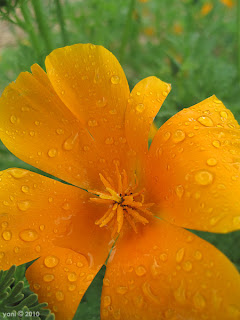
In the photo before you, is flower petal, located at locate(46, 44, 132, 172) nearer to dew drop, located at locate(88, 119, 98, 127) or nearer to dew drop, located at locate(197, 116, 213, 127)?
dew drop, located at locate(88, 119, 98, 127)

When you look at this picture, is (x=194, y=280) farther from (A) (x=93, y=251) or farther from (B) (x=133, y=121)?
(B) (x=133, y=121)

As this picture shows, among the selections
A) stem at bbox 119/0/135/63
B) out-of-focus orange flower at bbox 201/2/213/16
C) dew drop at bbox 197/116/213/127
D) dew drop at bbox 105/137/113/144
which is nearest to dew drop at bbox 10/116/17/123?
dew drop at bbox 105/137/113/144

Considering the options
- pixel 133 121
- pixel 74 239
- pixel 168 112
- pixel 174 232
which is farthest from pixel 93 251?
pixel 168 112

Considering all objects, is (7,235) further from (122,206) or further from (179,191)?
(179,191)

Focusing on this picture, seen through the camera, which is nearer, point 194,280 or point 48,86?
point 194,280

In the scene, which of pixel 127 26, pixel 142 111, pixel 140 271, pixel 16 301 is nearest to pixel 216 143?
pixel 142 111

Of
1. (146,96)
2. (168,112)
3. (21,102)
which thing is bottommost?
(21,102)
